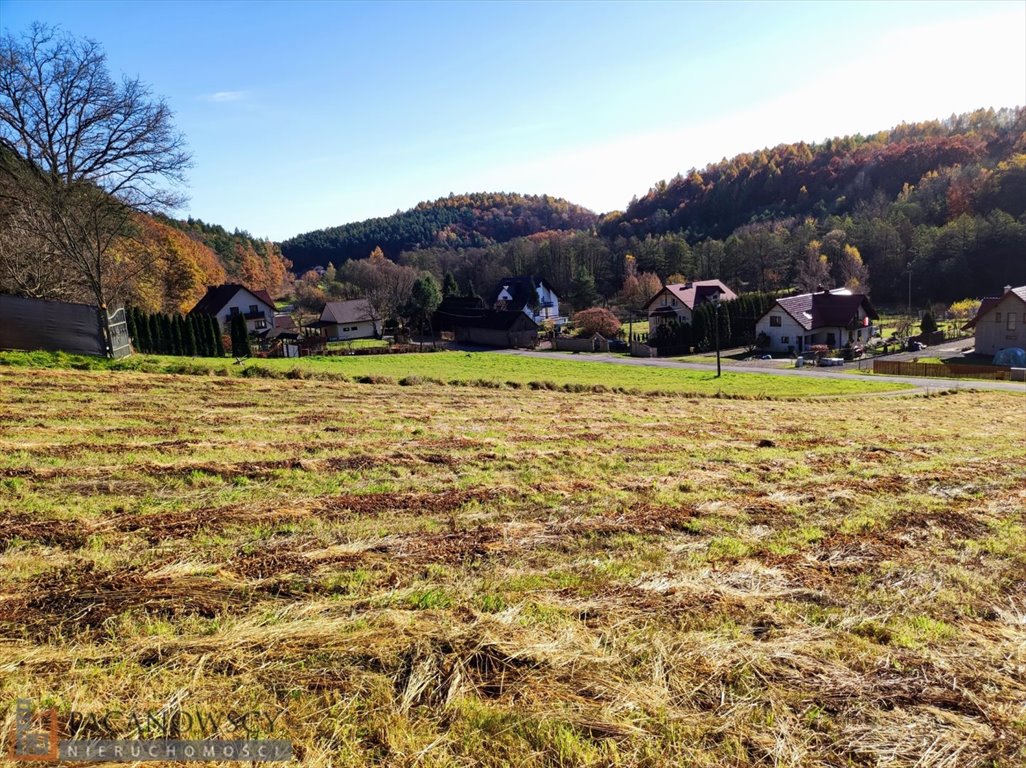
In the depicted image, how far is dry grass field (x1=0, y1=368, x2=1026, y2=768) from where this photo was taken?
131 inches

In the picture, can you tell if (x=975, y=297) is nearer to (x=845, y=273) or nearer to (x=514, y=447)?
(x=845, y=273)

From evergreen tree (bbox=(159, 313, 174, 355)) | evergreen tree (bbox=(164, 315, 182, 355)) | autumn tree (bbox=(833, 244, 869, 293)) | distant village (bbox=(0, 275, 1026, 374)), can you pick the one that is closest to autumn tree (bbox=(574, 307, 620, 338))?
distant village (bbox=(0, 275, 1026, 374))

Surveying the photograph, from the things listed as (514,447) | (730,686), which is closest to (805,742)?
(730,686)

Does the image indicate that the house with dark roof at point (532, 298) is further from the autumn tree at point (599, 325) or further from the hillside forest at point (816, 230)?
the hillside forest at point (816, 230)

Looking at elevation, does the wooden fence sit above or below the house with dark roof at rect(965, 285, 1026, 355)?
below

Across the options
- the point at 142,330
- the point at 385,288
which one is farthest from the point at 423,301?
the point at 142,330

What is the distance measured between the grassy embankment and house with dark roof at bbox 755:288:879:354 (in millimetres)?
19093

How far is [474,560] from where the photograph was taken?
5.96 m

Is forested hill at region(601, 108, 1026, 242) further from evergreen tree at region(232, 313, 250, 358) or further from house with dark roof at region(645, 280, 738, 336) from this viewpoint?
evergreen tree at region(232, 313, 250, 358)

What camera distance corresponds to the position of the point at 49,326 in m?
22.5

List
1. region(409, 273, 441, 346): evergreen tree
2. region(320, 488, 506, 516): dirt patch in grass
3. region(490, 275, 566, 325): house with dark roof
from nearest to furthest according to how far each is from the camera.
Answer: region(320, 488, 506, 516): dirt patch in grass, region(409, 273, 441, 346): evergreen tree, region(490, 275, 566, 325): house with dark roof

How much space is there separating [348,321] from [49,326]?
2033 inches

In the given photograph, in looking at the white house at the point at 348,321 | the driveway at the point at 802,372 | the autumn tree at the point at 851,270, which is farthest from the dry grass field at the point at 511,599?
the autumn tree at the point at 851,270

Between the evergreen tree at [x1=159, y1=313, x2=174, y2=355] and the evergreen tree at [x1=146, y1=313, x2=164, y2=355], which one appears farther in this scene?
the evergreen tree at [x1=159, y1=313, x2=174, y2=355]
